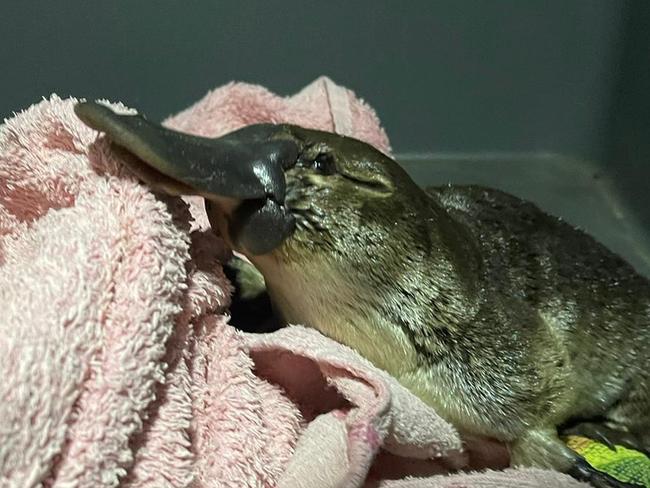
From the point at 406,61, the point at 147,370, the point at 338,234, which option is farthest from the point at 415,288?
the point at 406,61

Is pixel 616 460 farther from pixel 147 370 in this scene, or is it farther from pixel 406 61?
pixel 406 61

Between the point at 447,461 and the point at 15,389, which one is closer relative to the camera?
the point at 15,389

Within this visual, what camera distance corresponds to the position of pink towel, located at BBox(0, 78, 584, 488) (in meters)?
0.53

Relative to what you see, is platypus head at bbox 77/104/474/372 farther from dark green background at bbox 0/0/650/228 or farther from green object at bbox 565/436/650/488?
dark green background at bbox 0/0/650/228

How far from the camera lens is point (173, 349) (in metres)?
0.66

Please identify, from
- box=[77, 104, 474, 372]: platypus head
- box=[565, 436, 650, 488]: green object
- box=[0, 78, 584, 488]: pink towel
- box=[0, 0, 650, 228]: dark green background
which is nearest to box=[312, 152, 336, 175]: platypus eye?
box=[77, 104, 474, 372]: platypus head

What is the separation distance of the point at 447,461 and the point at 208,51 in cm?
92

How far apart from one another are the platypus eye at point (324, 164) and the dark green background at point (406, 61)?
79 cm

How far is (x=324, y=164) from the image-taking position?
732 mm

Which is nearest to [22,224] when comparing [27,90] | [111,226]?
[111,226]

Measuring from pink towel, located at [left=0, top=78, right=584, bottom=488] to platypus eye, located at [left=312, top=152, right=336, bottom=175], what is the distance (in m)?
0.11

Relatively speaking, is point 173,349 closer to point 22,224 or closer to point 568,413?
point 22,224

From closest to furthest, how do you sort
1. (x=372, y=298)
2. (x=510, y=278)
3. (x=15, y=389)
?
(x=15, y=389) < (x=372, y=298) < (x=510, y=278)

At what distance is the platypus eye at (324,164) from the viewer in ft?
2.39
